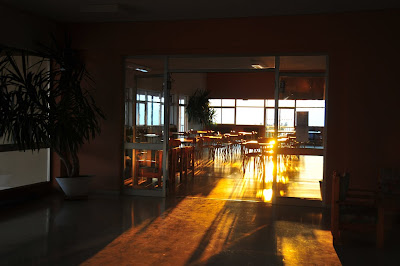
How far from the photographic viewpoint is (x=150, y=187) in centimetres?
742

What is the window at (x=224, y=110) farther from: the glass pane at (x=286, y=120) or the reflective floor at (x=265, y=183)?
the glass pane at (x=286, y=120)

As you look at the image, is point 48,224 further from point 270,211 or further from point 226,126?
point 226,126

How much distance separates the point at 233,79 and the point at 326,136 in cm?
1359

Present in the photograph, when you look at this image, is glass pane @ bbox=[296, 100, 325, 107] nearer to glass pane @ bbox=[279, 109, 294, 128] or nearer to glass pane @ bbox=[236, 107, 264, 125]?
glass pane @ bbox=[279, 109, 294, 128]

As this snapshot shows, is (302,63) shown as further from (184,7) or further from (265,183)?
(265,183)

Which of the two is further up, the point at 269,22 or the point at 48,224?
the point at 269,22

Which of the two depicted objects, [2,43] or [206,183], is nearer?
[2,43]

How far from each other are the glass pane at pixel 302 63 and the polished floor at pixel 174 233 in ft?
6.94

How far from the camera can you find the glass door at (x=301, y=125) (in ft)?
21.9

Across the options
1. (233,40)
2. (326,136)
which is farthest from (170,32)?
(326,136)

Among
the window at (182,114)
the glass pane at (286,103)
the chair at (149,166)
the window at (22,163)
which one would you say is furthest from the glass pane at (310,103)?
the window at (182,114)

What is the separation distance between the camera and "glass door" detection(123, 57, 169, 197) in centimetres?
731

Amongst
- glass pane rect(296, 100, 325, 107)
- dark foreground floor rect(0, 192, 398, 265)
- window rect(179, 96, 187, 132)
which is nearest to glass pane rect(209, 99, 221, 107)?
window rect(179, 96, 187, 132)

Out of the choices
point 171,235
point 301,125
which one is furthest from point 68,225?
point 301,125
